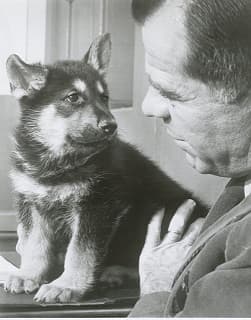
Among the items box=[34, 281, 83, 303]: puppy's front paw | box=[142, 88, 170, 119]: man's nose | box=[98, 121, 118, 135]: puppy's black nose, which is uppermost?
box=[142, 88, 170, 119]: man's nose

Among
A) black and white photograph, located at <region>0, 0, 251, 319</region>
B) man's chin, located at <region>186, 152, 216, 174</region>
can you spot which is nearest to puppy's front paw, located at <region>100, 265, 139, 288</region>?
black and white photograph, located at <region>0, 0, 251, 319</region>

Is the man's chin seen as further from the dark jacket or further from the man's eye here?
the man's eye

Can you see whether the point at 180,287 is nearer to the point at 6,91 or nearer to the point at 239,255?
the point at 239,255

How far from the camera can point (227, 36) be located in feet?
2.25

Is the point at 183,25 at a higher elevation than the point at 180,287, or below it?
higher

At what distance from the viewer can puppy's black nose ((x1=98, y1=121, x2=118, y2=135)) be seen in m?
0.79

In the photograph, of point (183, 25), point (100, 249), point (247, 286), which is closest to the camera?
point (247, 286)

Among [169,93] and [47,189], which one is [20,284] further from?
[169,93]

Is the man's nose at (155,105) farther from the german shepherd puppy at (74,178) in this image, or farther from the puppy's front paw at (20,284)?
the puppy's front paw at (20,284)

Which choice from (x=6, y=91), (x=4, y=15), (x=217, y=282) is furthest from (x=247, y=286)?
(x=4, y=15)

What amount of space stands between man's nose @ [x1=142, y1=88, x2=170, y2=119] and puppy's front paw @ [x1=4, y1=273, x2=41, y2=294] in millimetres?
346

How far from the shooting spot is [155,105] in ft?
2.48

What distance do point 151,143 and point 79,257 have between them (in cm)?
24

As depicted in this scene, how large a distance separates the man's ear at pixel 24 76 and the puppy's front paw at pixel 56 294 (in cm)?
33
